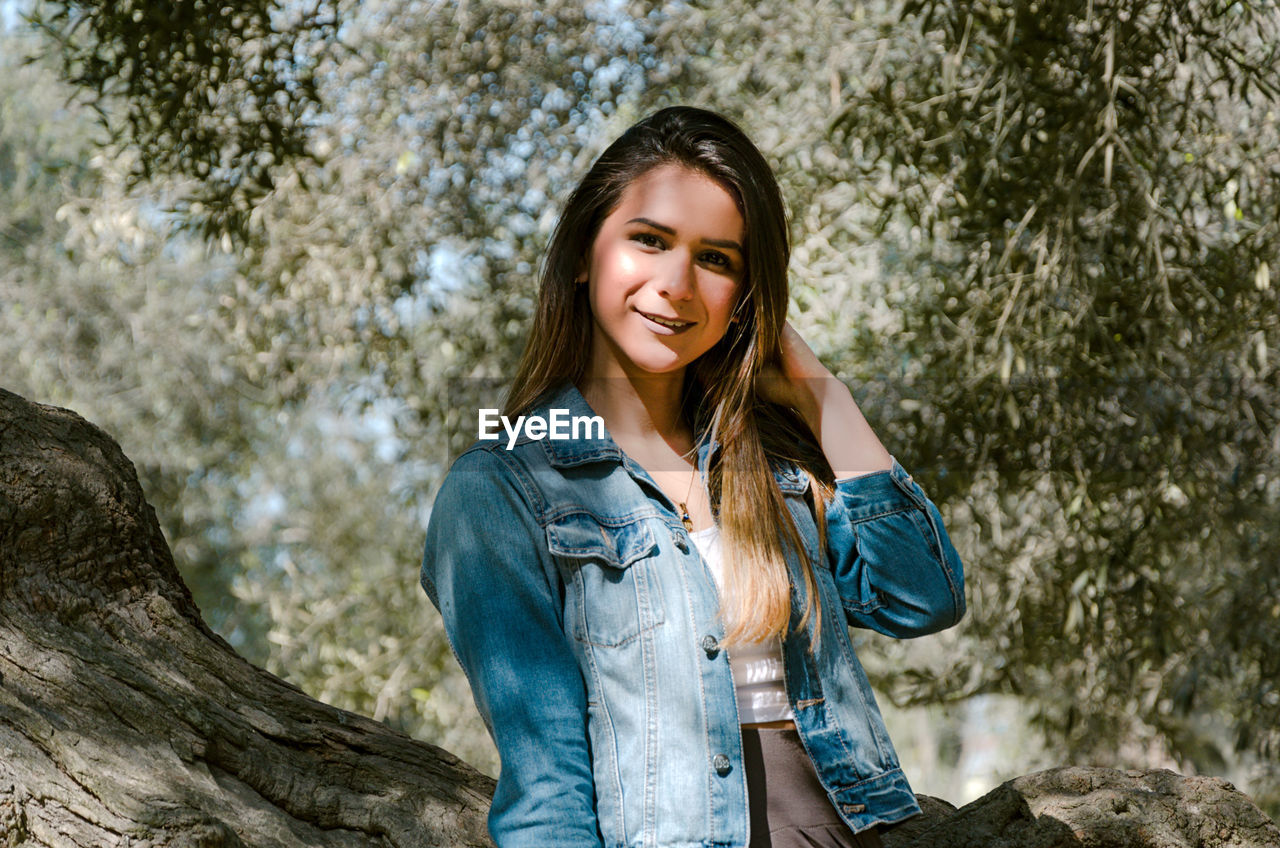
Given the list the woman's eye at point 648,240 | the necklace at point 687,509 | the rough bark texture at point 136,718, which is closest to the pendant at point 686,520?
the necklace at point 687,509

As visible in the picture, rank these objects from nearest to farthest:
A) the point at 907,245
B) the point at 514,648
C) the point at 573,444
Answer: the point at 514,648, the point at 573,444, the point at 907,245

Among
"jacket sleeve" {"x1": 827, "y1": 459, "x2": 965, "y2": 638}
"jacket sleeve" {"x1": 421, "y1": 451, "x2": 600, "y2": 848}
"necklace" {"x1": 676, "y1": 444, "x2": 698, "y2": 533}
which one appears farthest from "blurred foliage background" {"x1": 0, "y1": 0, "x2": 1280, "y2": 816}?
"jacket sleeve" {"x1": 421, "y1": 451, "x2": 600, "y2": 848}

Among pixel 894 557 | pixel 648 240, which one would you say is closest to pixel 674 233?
pixel 648 240

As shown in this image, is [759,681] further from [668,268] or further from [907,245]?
[907,245]

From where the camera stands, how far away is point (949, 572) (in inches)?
79.1

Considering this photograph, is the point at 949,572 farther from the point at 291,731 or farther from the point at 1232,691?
the point at 1232,691

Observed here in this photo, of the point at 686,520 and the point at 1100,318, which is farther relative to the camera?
the point at 1100,318

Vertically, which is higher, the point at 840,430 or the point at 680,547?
the point at 840,430

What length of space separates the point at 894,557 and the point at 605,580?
49 centimetres

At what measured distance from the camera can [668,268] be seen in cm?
191

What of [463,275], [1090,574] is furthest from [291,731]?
[463,275]

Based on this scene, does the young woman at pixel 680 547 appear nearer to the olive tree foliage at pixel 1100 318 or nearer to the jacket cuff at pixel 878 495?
the jacket cuff at pixel 878 495

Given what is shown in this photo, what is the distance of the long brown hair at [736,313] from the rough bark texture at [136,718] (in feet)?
2.61

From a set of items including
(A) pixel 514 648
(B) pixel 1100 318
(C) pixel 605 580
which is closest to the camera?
(A) pixel 514 648
